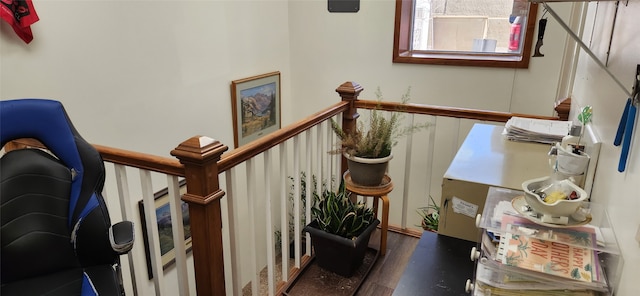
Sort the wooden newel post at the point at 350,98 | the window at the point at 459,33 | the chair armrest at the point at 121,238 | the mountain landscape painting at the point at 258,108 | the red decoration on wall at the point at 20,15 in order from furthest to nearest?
the mountain landscape painting at the point at 258,108
the window at the point at 459,33
the wooden newel post at the point at 350,98
the red decoration on wall at the point at 20,15
the chair armrest at the point at 121,238

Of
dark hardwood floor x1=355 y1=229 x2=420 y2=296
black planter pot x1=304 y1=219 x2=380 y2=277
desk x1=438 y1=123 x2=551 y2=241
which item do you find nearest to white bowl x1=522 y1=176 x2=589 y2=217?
desk x1=438 y1=123 x2=551 y2=241

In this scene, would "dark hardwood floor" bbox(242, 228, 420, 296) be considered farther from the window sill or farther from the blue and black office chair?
the window sill

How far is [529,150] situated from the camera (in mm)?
1849

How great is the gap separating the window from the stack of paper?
1446mm

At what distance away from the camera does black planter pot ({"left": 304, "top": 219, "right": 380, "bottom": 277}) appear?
2201 millimetres

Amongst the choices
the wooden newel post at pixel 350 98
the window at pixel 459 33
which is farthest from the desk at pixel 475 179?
the window at pixel 459 33

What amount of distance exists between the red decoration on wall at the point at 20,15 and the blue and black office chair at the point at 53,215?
0.93 meters

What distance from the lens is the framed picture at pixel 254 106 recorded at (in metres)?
3.62

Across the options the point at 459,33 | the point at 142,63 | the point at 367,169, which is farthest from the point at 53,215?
the point at 459,33

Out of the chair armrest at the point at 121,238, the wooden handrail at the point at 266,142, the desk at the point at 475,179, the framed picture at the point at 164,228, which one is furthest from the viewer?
the framed picture at the point at 164,228

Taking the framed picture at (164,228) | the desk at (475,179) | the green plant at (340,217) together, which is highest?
the desk at (475,179)

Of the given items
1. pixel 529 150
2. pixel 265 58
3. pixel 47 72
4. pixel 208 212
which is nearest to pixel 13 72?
pixel 47 72

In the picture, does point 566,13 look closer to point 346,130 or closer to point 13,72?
point 346,130

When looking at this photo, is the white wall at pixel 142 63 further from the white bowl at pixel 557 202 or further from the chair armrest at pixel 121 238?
the white bowl at pixel 557 202
